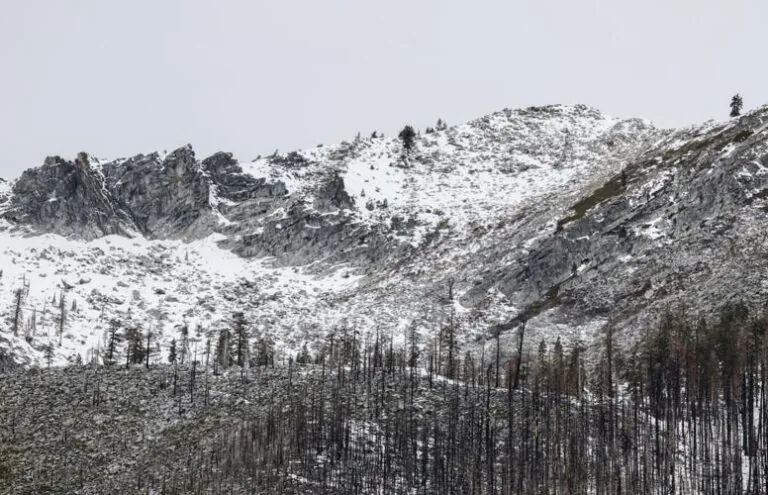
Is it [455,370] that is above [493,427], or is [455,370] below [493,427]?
above

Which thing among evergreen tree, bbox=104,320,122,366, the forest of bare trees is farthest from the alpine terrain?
evergreen tree, bbox=104,320,122,366

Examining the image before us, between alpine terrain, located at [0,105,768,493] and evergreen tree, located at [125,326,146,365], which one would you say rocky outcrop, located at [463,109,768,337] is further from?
evergreen tree, located at [125,326,146,365]

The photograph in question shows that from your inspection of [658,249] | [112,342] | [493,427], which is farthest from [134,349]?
[658,249]

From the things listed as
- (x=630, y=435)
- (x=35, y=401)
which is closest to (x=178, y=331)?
(x=35, y=401)

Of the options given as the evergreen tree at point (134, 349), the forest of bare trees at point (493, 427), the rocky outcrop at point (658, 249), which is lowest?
the forest of bare trees at point (493, 427)

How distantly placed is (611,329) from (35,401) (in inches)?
3384

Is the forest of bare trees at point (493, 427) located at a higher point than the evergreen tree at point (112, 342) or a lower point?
lower

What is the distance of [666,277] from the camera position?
502 feet

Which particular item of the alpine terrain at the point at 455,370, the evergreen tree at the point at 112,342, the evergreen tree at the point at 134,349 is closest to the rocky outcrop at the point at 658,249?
the alpine terrain at the point at 455,370

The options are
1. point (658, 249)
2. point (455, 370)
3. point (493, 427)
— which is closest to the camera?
point (493, 427)

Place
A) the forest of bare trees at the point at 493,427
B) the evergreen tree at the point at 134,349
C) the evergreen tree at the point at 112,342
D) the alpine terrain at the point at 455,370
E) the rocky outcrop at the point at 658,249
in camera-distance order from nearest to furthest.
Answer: the forest of bare trees at the point at 493,427 → the alpine terrain at the point at 455,370 → the rocky outcrop at the point at 658,249 → the evergreen tree at the point at 134,349 → the evergreen tree at the point at 112,342

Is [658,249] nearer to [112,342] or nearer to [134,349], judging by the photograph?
[134,349]

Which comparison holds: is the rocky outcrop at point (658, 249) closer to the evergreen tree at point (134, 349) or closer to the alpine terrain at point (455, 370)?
the alpine terrain at point (455, 370)

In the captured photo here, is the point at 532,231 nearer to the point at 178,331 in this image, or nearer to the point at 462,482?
the point at 178,331
